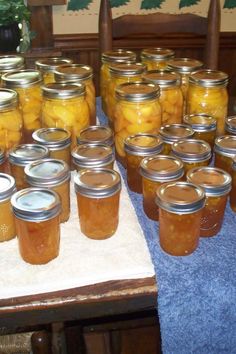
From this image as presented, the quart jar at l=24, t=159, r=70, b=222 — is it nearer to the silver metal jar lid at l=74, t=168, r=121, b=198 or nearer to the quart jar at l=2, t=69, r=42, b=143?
the silver metal jar lid at l=74, t=168, r=121, b=198

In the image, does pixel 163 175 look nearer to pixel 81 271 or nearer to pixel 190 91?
pixel 81 271

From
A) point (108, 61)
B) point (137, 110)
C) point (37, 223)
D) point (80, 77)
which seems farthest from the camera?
point (108, 61)

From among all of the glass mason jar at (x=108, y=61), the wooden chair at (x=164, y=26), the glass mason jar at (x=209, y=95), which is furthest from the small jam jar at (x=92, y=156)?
the wooden chair at (x=164, y=26)

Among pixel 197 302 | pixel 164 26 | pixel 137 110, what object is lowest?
pixel 197 302

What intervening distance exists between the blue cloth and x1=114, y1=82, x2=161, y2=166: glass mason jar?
0.29 m

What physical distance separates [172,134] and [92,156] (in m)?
0.17

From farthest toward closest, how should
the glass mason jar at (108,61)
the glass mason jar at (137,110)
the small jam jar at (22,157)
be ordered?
1. the glass mason jar at (108,61)
2. the glass mason jar at (137,110)
3. the small jam jar at (22,157)

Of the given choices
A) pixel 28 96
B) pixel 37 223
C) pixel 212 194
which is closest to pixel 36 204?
pixel 37 223

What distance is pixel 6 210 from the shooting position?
0.66 m

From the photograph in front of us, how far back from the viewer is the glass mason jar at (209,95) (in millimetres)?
923

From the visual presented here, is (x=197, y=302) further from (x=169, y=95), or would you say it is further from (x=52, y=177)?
(x=169, y=95)

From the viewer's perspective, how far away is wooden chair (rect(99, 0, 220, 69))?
59.7 inches

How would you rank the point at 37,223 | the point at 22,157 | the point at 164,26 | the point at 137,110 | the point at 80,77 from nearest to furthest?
the point at 37,223 < the point at 22,157 < the point at 137,110 < the point at 80,77 < the point at 164,26

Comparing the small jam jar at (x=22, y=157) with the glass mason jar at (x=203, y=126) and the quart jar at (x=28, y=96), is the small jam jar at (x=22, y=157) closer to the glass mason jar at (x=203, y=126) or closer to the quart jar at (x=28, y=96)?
the quart jar at (x=28, y=96)
